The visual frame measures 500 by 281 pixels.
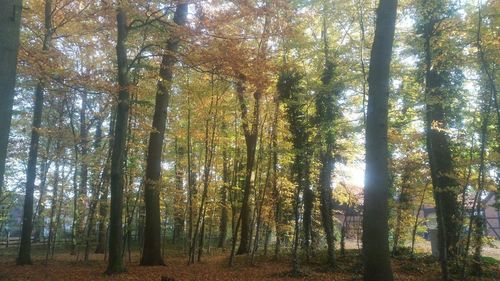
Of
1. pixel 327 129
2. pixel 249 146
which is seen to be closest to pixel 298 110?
pixel 327 129

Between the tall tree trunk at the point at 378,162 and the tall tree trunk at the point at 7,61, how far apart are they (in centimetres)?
588

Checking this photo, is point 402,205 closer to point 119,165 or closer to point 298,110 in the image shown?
point 298,110

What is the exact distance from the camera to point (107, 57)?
1598 cm

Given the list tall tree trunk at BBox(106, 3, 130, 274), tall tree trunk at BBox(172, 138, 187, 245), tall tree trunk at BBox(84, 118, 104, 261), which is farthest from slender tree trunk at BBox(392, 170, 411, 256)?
tall tree trunk at BBox(84, 118, 104, 261)

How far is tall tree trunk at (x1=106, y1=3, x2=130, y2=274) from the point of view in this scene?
997 centimetres

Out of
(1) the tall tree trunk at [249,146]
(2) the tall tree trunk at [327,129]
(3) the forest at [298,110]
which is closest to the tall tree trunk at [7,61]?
(3) the forest at [298,110]

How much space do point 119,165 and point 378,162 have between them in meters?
6.42

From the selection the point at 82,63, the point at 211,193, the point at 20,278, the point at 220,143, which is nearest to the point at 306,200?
the point at 220,143

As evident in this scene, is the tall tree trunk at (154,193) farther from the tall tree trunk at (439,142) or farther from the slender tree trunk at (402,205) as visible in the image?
the slender tree trunk at (402,205)

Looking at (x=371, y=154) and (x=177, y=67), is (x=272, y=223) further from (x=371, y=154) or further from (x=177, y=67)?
(x=371, y=154)

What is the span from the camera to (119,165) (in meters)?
10.1

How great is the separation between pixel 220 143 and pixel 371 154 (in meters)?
11.7

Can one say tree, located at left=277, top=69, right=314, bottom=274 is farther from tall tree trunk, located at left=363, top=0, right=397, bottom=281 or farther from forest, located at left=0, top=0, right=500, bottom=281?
tall tree trunk, located at left=363, top=0, right=397, bottom=281

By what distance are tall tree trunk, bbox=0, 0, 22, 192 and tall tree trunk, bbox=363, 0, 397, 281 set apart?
19.3ft
